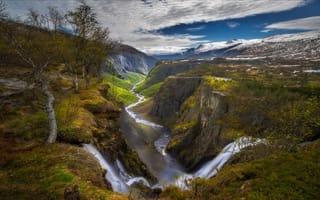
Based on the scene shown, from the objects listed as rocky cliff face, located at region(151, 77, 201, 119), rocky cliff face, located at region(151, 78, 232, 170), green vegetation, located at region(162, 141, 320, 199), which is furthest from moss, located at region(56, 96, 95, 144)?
rocky cliff face, located at region(151, 77, 201, 119)

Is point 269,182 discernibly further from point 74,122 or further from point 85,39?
point 85,39

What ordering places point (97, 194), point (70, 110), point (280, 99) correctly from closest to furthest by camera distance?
point (97, 194) → point (70, 110) → point (280, 99)

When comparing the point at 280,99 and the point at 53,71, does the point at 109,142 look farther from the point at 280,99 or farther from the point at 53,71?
the point at 280,99

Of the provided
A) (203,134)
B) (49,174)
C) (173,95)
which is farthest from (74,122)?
(173,95)

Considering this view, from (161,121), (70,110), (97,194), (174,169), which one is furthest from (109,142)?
(161,121)

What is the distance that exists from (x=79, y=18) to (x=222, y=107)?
40711 millimetres

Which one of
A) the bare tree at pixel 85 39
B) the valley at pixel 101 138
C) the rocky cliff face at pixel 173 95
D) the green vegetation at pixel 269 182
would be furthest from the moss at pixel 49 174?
the rocky cliff face at pixel 173 95

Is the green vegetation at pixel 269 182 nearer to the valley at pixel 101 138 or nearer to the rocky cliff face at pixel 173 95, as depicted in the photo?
the valley at pixel 101 138

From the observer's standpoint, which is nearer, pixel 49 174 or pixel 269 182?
pixel 269 182

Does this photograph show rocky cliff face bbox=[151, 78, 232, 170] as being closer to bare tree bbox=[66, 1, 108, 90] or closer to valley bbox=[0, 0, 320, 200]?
valley bbox=[0, 0, 320, 200]

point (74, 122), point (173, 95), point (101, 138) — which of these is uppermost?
point (74, 122)

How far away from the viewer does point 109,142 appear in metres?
28.2

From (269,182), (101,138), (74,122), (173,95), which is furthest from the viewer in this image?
(173,95)

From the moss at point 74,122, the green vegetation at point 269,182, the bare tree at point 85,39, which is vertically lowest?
the green vegetation at point 269,182
